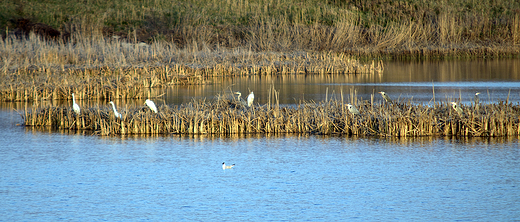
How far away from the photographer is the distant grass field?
123ft

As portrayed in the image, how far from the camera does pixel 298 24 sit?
39.7m

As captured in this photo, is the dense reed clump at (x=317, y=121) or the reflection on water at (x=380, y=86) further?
the reflection on water at (x=380, y=86)

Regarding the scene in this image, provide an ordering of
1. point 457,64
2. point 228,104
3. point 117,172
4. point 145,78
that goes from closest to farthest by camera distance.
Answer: point 117,172, point 228,104, point 145,78, point 457,64

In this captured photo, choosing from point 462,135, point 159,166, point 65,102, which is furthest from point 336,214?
point 65,102

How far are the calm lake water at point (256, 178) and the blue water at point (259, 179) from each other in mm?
17

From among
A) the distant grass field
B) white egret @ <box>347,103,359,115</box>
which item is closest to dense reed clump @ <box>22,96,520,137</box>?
white egret @ <box>347,103,359,115</box>

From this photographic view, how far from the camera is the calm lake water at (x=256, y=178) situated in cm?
765

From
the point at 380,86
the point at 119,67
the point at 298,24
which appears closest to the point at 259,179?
the point at 380,86

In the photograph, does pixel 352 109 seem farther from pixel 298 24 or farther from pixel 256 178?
pixel 298 24

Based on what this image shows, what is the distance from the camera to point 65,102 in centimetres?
1945

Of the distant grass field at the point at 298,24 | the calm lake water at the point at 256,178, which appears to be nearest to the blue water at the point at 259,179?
the calm lake water at the point at 256,178

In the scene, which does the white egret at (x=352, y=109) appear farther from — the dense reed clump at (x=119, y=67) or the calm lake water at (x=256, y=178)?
the dense reed clump at (x=119, y=67)

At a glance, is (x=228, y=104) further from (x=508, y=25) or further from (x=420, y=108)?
(x=508, y=25)

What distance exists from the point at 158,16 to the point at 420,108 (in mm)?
33606
